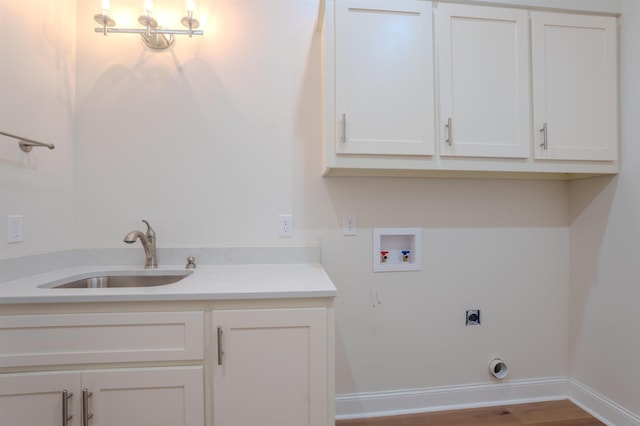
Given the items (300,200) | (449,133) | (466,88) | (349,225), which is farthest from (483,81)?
(300,200)

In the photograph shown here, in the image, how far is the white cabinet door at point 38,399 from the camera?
1.03 m

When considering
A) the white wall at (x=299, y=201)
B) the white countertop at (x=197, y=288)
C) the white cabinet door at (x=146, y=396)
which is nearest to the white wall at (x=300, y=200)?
the white wall at (x=299, y=201)

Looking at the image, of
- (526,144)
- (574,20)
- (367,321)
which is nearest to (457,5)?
(574,20)

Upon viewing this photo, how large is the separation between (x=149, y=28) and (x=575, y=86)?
220cm

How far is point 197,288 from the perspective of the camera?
1156 millimetres

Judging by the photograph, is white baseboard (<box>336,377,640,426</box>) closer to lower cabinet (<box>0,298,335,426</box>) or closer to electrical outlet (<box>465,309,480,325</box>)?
electrical outlet (<box>465,309,480,325</box>)

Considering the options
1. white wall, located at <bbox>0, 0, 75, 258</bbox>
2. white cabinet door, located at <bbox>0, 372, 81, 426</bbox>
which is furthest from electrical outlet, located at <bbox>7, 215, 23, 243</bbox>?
white cabinet door, located at <bbox>0, 372, 81, 426</bbox>

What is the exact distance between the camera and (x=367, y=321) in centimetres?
175

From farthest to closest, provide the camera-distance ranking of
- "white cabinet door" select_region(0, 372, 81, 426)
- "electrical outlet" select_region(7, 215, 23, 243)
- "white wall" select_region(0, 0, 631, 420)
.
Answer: "white wall" select_region(0, 0, 631, 420) → "electrical outlet" select_region(7, 215, 23, 243) → "white cabinet door" select_region(0, 372, 81, 426)

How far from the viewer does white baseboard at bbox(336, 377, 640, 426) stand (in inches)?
67.0

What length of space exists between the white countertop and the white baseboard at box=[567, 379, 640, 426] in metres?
1.76

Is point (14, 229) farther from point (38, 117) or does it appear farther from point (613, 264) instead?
point (613, 264)

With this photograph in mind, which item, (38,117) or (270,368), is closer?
(270,368)

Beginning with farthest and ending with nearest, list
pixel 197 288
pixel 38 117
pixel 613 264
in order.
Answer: pixel 613 264 → pixel 38 117 → pixel 197 288
